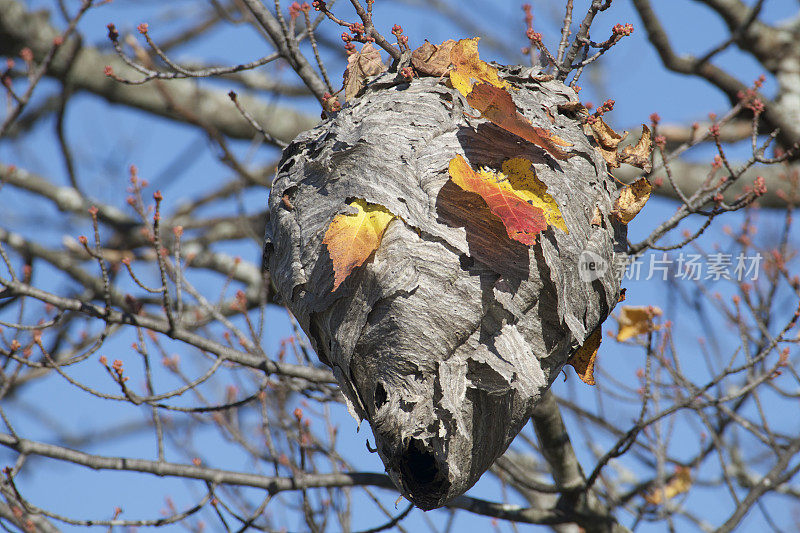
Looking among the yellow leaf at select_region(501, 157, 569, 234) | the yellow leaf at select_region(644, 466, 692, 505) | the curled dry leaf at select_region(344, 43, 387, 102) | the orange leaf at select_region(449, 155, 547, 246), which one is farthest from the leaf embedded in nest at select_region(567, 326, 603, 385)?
the yellow leaf at select_region(644, 466, 692, 505)

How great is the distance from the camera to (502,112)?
2.27 meters

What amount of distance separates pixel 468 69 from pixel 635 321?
5.66 ft

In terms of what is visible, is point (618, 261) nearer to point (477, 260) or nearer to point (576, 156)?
point (576, 156)

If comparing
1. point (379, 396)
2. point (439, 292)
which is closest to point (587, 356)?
point (439, 292)

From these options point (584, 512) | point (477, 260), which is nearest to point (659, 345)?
point (584, 512)

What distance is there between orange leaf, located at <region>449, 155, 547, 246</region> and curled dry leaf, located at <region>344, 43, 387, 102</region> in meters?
0.71

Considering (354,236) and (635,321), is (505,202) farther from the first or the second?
(635,321)

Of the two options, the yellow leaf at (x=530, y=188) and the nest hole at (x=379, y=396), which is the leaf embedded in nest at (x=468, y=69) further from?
the nest hole at (x=379, y=396)

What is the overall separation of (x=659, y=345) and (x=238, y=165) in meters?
2.57

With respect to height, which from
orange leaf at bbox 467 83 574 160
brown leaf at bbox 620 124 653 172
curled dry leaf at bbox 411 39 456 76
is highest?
curled dry leaf at bbox 411 39 456 76

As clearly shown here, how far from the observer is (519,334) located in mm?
2285

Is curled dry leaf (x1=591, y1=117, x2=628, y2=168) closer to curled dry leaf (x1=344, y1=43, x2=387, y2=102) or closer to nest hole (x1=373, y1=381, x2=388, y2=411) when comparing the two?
curled dry leaf (x1=344, y1=43, x2=387, y2=102)

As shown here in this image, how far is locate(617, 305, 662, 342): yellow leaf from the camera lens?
348 cm

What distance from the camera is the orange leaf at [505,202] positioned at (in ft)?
6.86
